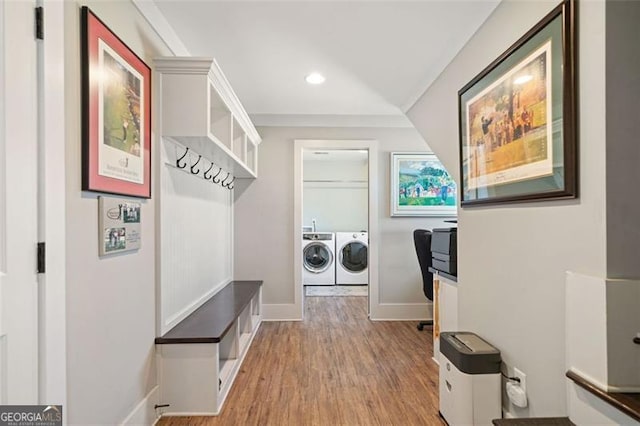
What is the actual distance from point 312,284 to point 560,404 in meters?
4.44

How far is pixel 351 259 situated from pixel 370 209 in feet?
6.45

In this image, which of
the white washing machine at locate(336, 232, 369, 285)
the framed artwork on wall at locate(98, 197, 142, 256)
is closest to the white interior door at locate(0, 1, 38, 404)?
the framed artwork on wall at locate(98, 197, 142, 256)

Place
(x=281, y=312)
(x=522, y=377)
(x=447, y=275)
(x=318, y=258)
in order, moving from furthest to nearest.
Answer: (x=318, y=258), (x=281, y=312), (x=447, y=275), (x=522, y=377)

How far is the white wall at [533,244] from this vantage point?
1.07m

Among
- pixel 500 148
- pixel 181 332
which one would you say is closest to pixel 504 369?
pixel 500 148

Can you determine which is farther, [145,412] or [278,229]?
[278,229]

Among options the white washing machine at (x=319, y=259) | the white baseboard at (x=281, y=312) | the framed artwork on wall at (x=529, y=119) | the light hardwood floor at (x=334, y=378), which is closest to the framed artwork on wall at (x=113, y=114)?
the light hardwood floor at (x=334, y=378)

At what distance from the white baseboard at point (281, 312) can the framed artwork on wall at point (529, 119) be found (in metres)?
2.53

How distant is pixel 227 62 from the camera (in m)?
2.40

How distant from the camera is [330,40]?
6.78 ft

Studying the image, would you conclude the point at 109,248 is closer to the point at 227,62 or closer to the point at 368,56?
the point at 227,62

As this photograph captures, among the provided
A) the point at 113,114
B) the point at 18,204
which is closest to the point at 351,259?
the point at 113,114

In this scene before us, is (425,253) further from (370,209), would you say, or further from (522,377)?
(522,377)

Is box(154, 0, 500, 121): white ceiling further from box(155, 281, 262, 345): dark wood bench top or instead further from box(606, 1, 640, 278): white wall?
box(155, 281, 262, 345): dark wood bench top
